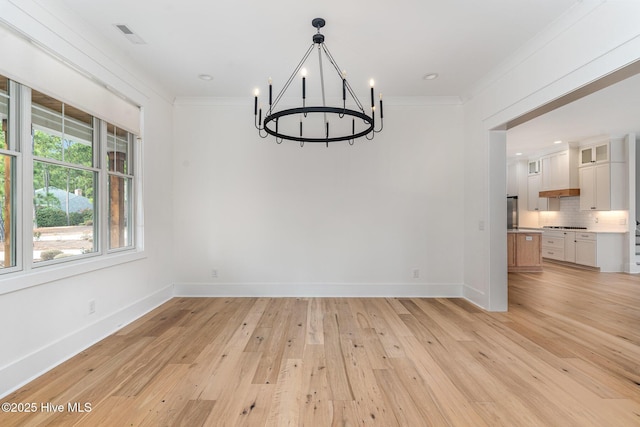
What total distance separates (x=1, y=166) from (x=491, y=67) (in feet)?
15.1

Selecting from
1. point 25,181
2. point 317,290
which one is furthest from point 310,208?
point 25,181

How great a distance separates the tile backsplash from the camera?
5906 millimetres

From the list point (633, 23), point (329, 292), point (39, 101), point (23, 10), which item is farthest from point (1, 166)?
point (633, 23)

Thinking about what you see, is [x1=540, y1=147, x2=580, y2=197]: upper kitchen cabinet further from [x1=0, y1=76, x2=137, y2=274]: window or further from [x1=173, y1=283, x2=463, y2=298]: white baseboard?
[x1=0, y1=76, x2=137, y2=274]: window

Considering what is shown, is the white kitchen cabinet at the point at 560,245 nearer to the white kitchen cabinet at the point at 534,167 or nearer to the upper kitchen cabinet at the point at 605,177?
the upper kitchen cabinet at the point at 605,177

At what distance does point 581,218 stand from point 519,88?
18.4 ft

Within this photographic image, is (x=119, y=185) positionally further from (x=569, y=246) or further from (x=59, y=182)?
(x=569, y=246)

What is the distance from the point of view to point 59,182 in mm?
2465

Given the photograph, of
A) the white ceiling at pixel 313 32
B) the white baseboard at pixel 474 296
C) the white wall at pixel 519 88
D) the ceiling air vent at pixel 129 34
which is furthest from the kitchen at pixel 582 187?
the ceiling air vent at pixel 129 34

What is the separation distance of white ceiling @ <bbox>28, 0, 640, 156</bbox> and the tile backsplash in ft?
10.7

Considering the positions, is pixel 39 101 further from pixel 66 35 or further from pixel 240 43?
pixel 240 43

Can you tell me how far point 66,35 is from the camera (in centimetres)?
242

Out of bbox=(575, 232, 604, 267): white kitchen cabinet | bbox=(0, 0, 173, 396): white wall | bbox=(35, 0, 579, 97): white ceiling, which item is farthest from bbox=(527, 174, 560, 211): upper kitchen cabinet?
bbox=(0, 0, 173, 396): white wall

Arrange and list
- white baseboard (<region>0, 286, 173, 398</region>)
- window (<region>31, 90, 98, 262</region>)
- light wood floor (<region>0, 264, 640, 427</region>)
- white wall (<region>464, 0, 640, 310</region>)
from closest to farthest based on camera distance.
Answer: light wood floor (<region>0, 264, 640, 427</region>), white baseboard (<region>0, 286, 173, 398</region>), white wall (<region>464, 0, 640, 310</region>), window (<region>31, 90, 98, 262</region>)
